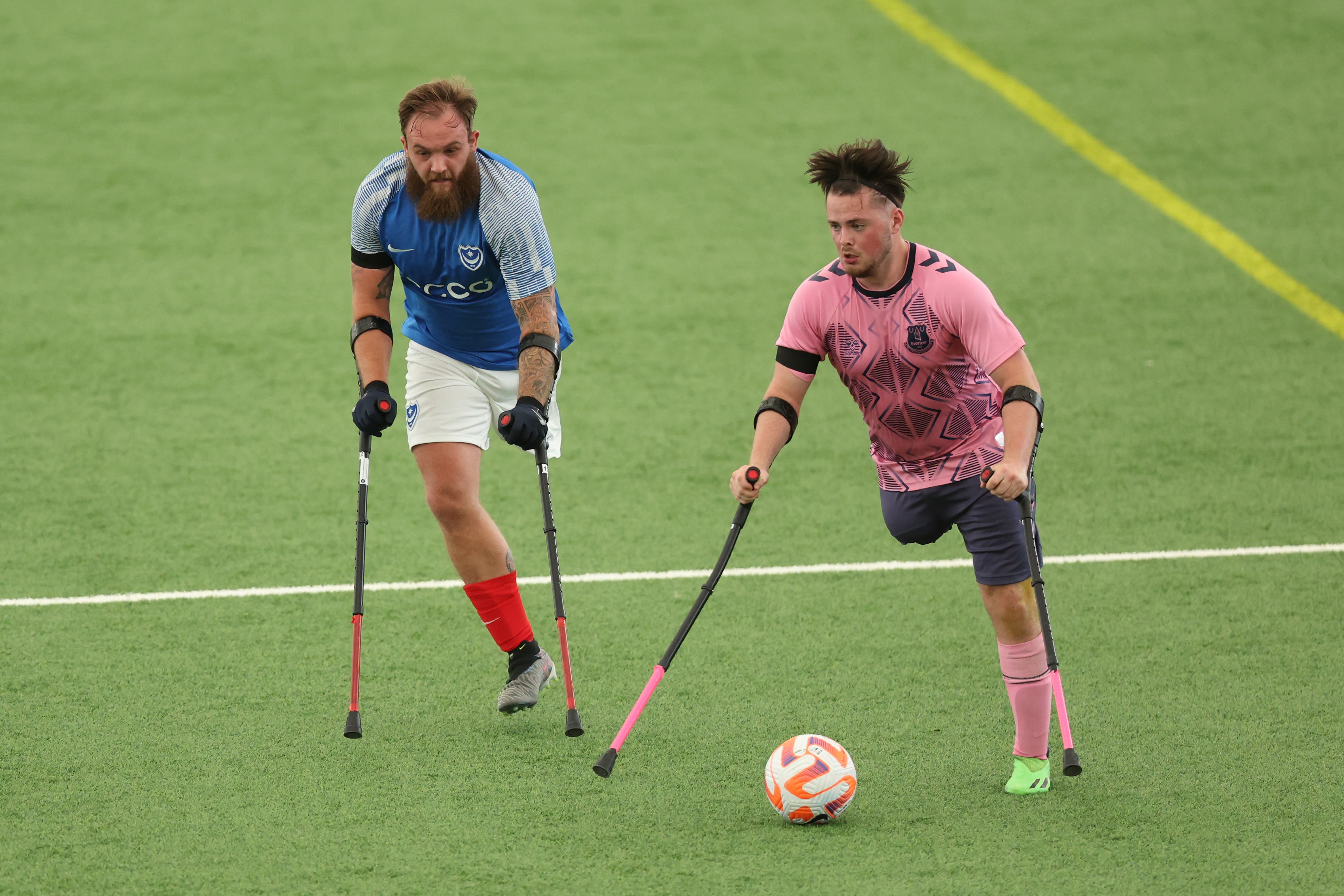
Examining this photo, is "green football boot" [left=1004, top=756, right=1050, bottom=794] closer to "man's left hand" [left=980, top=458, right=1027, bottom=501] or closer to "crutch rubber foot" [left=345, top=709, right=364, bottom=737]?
"man's left hand" [left=980, top=458, right=1027, bottom=501]

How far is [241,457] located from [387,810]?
341cm

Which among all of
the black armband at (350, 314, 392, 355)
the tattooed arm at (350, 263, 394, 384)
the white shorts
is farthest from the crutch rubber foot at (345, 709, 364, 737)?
the black armband at (350, 314, 392, 355)

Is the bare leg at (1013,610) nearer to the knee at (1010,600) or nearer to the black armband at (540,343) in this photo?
the knee at (1010,600)

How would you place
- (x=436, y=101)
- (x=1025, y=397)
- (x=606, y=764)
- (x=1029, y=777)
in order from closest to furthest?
(x=1025, y=397)
(x=606, y=764)
(x=1029, y=777)
(x=436, y=101)

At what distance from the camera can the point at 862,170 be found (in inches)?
167

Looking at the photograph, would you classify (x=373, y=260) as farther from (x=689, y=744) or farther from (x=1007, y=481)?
→ (x=1007, y=481)

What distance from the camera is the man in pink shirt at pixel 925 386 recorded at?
4.23 meters

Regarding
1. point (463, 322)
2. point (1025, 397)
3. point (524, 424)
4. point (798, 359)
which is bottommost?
point (524, 424)

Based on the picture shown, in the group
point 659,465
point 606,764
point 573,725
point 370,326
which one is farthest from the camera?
point 659,465

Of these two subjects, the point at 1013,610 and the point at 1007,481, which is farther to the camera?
the point at 1013,610

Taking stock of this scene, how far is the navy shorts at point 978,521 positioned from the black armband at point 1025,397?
1.01 ft

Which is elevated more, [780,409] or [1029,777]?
[780,409]

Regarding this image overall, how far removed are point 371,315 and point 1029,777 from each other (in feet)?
8.56

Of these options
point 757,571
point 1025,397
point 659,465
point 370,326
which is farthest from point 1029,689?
point 659,465
